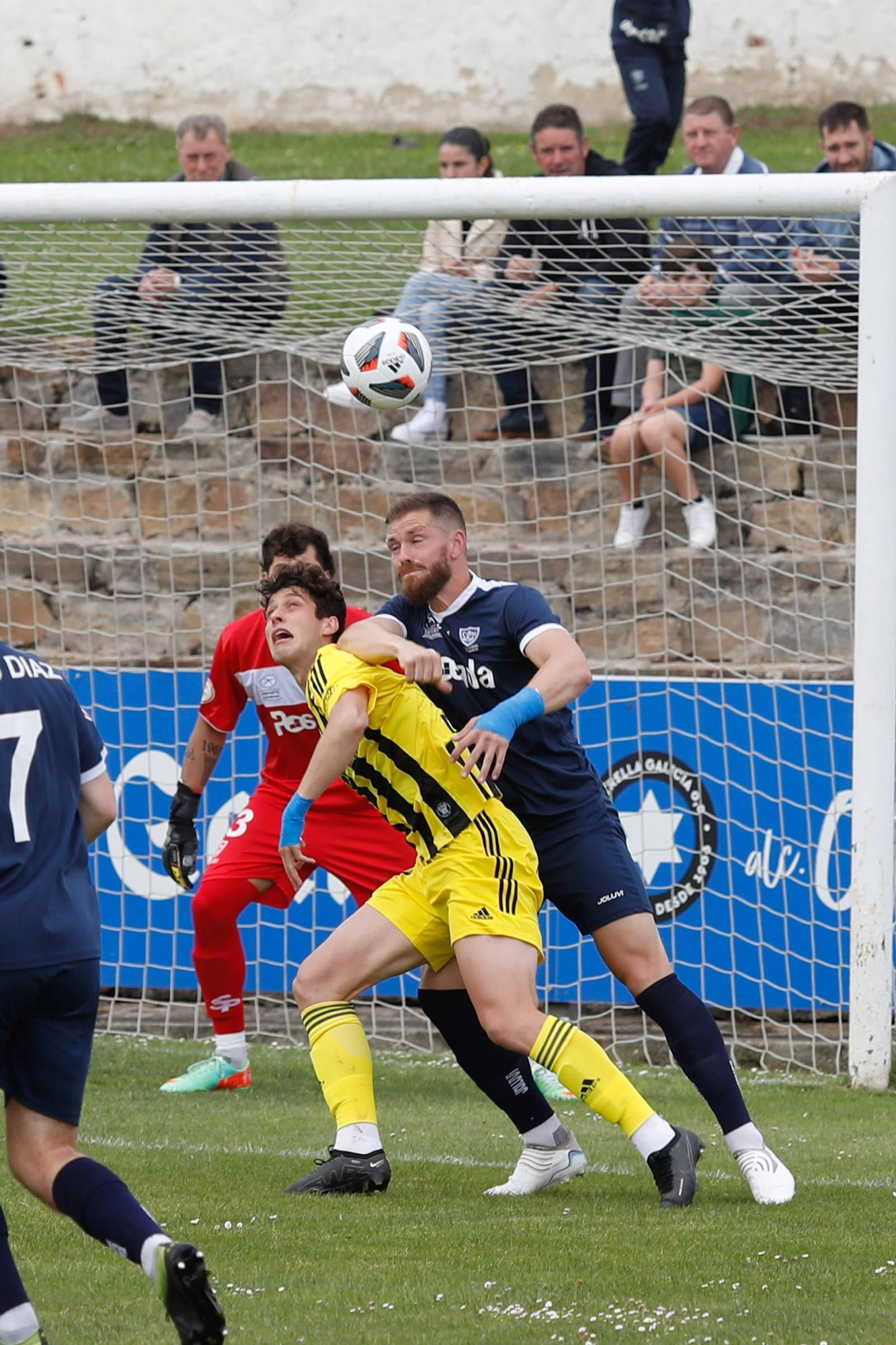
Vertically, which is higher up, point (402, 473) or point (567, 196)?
point (567, 196)

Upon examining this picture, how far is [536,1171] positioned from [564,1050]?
1.99 ft

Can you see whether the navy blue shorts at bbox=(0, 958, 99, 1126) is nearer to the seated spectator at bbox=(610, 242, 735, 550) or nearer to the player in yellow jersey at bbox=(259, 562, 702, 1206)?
the player in yellow jersey at bbox=(259, 562, 702, 1206)

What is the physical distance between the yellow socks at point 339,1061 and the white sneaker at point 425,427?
5701 mm

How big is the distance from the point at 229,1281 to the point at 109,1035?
4295 millimetres

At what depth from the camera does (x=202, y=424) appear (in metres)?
10.8

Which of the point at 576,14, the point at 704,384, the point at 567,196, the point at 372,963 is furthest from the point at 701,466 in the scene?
the point at 576,14

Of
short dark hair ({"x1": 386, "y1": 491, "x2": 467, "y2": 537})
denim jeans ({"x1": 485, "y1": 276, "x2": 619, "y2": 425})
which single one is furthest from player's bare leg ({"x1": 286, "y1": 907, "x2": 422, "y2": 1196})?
denim jeans ({"x1": 485, "y1": 276, "x2": 619, "y2": 425})

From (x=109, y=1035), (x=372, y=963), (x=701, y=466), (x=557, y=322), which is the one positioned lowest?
(x=109, y=1035)

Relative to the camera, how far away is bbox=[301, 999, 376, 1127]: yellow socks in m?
4.98

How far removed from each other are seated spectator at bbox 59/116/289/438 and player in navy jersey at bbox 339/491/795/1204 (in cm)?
300

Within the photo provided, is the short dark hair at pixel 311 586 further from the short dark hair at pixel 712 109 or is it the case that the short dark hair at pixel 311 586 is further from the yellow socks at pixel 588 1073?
the short dark hair at pixel 712 109

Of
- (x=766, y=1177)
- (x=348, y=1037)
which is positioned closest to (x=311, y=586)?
(x=348, y=1037)

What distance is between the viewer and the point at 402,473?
423 inches

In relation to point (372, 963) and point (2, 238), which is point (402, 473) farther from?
point (372, 963)
